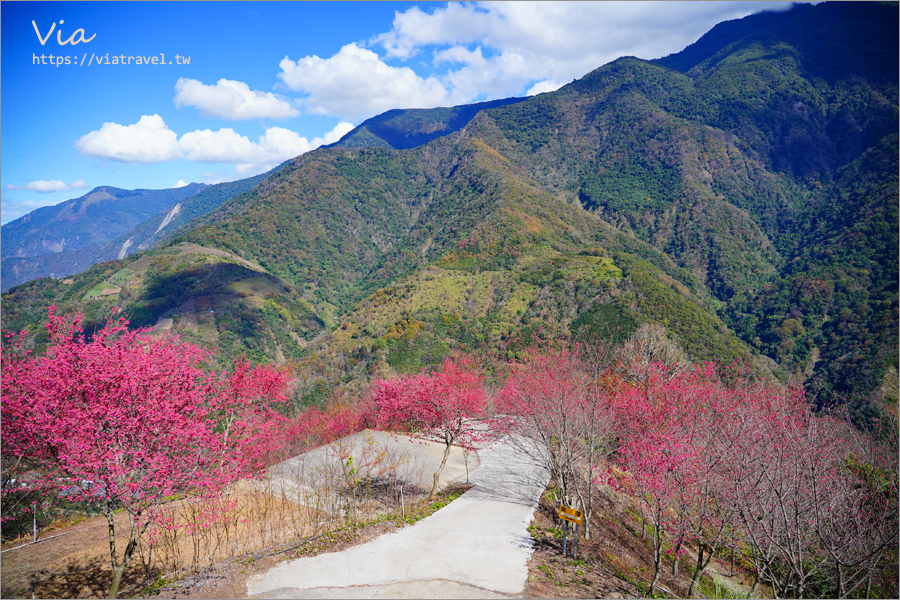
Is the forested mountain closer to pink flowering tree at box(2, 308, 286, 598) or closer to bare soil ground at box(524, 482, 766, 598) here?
pink flowering tree at box(2, 308, 286, 598)

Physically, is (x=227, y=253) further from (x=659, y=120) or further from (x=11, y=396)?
(x=659, y=120)

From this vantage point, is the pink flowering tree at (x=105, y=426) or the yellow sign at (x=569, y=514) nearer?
the pink flowering tree at (x=105, y=426)

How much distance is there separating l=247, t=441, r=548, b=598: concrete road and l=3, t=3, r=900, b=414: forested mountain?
13656mm

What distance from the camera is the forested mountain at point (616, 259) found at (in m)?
76.1

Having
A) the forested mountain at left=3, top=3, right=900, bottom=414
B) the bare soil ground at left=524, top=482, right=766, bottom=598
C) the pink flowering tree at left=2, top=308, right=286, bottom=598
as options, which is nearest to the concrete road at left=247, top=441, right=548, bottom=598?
the bare soil ground at left=524, top=482, right=766, bottom=598

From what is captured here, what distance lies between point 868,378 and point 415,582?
81799mm

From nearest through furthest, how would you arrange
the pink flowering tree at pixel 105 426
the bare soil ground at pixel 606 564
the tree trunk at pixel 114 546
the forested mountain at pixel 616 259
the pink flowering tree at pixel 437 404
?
the pink flowering tree at pixel 105 426
the tree trunk at pixel 114 546
the bare soil ground at pixel 606 564
the pink flowering tree at pixel 437 404
the forested mountain at pixel 616 259

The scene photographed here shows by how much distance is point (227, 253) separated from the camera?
143 m

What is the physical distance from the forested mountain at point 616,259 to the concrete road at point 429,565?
538 inches

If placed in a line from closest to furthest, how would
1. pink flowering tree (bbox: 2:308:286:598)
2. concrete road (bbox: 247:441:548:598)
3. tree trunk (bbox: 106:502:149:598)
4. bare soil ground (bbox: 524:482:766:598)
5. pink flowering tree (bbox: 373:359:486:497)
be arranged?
1. pink flowering tree (bbox: 2:308:286:598)
2. tree trunk (bbox: 106:502:149:598)
3. concrete road (bbox: 247:441:548:598)
4. bare soil ground (bbox: 524:482:766:598)
5. pink flowering tree (bbox: 373:359:486:497)

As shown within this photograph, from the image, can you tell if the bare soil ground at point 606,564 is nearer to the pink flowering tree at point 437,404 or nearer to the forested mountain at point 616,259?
the pink flowering tree at point 437,404

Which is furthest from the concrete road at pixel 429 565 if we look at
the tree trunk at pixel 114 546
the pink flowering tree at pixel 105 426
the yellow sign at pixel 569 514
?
the pink flowering tree at pixel 105 426

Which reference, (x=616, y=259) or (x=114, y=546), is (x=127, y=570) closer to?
(x=114, y=546)

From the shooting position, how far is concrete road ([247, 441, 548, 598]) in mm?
8172
